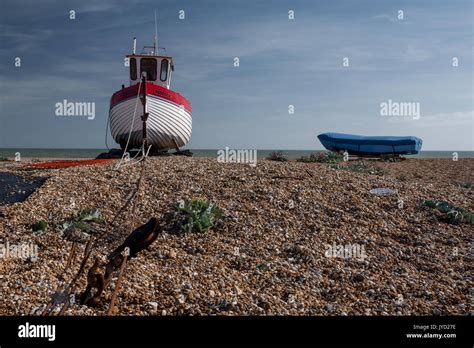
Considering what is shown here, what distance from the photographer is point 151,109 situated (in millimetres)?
18906

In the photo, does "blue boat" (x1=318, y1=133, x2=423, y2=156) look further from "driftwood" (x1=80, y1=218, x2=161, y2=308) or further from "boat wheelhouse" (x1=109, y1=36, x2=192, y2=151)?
"driftwood" (x1=80, y1=218, x2=161, y2=308)

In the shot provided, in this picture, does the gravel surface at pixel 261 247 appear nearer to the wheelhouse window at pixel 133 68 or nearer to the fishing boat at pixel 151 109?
the fishing boat at pixel 151 109

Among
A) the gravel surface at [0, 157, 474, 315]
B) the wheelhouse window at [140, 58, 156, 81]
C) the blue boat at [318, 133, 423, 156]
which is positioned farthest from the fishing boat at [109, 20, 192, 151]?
the blue boat at [318, 133, 423, 156]

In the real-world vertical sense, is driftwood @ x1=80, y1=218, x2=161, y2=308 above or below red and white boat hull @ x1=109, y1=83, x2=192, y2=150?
below

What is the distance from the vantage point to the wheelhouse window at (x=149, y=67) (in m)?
21.2

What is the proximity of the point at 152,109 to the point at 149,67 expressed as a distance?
317 cm

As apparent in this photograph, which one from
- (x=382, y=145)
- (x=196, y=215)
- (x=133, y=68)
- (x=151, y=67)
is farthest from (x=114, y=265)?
(x=382, y=145)

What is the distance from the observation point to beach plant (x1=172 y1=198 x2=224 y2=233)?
8.84m

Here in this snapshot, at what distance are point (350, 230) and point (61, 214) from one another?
5421 millimetres

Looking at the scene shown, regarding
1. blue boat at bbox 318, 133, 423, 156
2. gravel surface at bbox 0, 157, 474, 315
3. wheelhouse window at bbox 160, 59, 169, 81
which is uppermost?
wheelhouse window at bbox 160, 59, 169, 81

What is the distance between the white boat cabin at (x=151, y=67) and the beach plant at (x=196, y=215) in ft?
42.0

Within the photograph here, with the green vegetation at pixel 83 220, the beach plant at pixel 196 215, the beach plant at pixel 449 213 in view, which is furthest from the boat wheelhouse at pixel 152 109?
the beach plant at pixel 449 213
